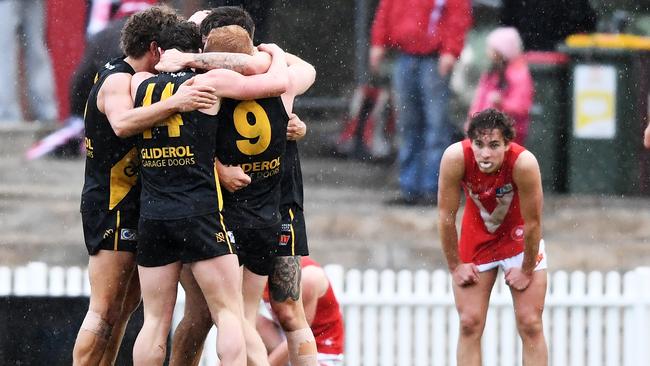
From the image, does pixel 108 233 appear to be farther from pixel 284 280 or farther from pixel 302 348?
pixel 302 348

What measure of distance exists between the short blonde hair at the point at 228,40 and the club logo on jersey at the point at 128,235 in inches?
42.4

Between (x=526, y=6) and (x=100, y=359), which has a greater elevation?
(x=526, y=6)

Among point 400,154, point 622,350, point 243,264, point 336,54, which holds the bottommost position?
point 622,350

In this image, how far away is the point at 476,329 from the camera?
8867 millimetres

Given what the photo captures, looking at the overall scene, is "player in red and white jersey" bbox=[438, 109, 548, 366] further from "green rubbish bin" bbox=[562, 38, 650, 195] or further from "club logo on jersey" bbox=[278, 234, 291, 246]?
"green rubbish bin" bbox=[562, 38, 650, 195]

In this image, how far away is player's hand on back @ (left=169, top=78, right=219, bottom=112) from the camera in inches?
294

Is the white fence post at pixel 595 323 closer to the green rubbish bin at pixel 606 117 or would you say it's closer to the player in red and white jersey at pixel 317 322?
the player in red and white jersey at pixel 317 322

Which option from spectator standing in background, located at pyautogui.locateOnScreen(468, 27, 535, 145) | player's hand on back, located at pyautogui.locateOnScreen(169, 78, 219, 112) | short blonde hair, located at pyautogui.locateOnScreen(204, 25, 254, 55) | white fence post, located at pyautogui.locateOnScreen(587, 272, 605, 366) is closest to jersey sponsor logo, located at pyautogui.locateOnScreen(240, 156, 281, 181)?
player's hand on back, located at pyautogui.locateOnScreen(169, 78, 219, 112)

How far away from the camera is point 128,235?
315 inches

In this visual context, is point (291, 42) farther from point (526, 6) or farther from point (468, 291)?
point (468, 291)

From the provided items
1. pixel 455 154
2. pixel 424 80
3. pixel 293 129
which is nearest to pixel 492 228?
pixel 455 154

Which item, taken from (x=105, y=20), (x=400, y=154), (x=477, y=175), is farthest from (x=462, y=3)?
(x=477, y=175)

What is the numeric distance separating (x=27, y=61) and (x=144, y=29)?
7.62 m

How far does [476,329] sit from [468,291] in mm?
233
